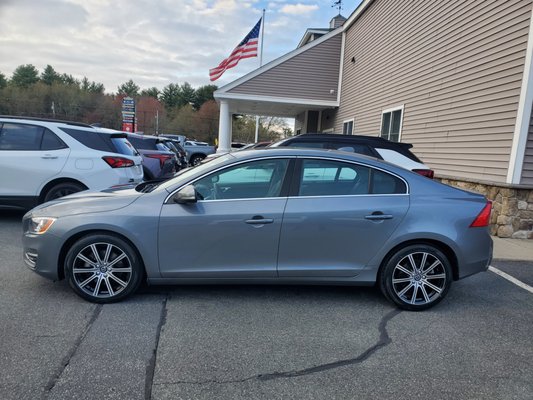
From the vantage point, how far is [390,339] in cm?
329

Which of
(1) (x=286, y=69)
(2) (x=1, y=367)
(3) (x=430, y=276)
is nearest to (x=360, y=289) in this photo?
(3) (x=430, y=276)

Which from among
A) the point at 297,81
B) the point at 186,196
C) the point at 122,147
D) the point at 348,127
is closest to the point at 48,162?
the point at 122,147

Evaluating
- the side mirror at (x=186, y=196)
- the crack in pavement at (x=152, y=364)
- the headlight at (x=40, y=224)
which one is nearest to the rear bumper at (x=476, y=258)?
the side mirror at (x=186, y=196)

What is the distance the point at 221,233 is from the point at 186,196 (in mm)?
466

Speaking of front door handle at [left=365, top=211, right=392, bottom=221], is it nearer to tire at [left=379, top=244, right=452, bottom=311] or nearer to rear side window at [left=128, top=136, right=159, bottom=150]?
tire at [left=379, top=244, right=452, bottom=311]

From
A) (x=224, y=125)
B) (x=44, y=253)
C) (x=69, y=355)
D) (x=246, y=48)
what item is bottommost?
(x=69, y=355)

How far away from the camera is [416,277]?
150 inches

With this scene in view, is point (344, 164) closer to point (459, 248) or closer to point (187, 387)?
point (459, 248)

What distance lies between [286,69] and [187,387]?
15.7 metres

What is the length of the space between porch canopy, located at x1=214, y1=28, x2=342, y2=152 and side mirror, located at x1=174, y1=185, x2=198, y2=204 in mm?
12877

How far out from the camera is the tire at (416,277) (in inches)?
149

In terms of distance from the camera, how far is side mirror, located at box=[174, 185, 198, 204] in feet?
11.7

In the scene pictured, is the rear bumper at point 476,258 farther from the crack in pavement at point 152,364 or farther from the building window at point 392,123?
the building window at point 392,123

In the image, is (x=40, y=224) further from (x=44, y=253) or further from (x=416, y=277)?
(x=416, y=277)
